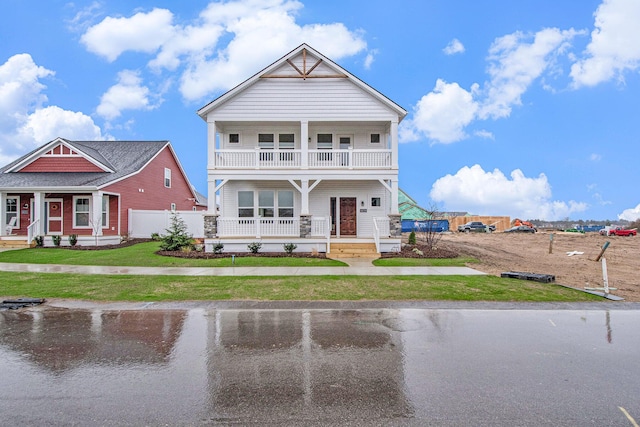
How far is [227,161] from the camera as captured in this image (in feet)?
63.1

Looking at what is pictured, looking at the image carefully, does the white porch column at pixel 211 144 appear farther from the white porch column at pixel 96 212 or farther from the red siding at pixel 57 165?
the red siding at pixel 57 165

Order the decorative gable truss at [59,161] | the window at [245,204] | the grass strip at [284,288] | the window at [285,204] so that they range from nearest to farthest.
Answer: the grass strip at [284,288] < the window at [245,204] < the window at [285,204] < the decorative gable truss at [59,161]

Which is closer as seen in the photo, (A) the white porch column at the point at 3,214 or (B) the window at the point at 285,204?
(B) the window at the point at 285,204

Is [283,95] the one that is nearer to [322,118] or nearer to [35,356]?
[322,118]

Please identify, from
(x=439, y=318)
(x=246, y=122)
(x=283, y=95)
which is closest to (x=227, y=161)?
(x=246, y=122)

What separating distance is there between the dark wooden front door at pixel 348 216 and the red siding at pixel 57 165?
17.4 m

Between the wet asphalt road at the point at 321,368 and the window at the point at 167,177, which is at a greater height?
the window at the point at 167,177

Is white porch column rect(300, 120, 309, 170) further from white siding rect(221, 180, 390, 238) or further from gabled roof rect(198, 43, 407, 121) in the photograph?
gabled roof rect(198, 43, 407, 121)

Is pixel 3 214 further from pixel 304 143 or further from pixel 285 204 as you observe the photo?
pixel 304 143

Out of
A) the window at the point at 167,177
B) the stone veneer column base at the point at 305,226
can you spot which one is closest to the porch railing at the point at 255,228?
the stone veneer column base at the point at 305,226

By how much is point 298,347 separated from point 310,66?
673 inches

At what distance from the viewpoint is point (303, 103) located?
1939 cm

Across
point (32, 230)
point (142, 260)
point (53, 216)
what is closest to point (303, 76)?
point (142, 260)

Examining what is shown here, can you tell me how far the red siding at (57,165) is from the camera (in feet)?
80.0
